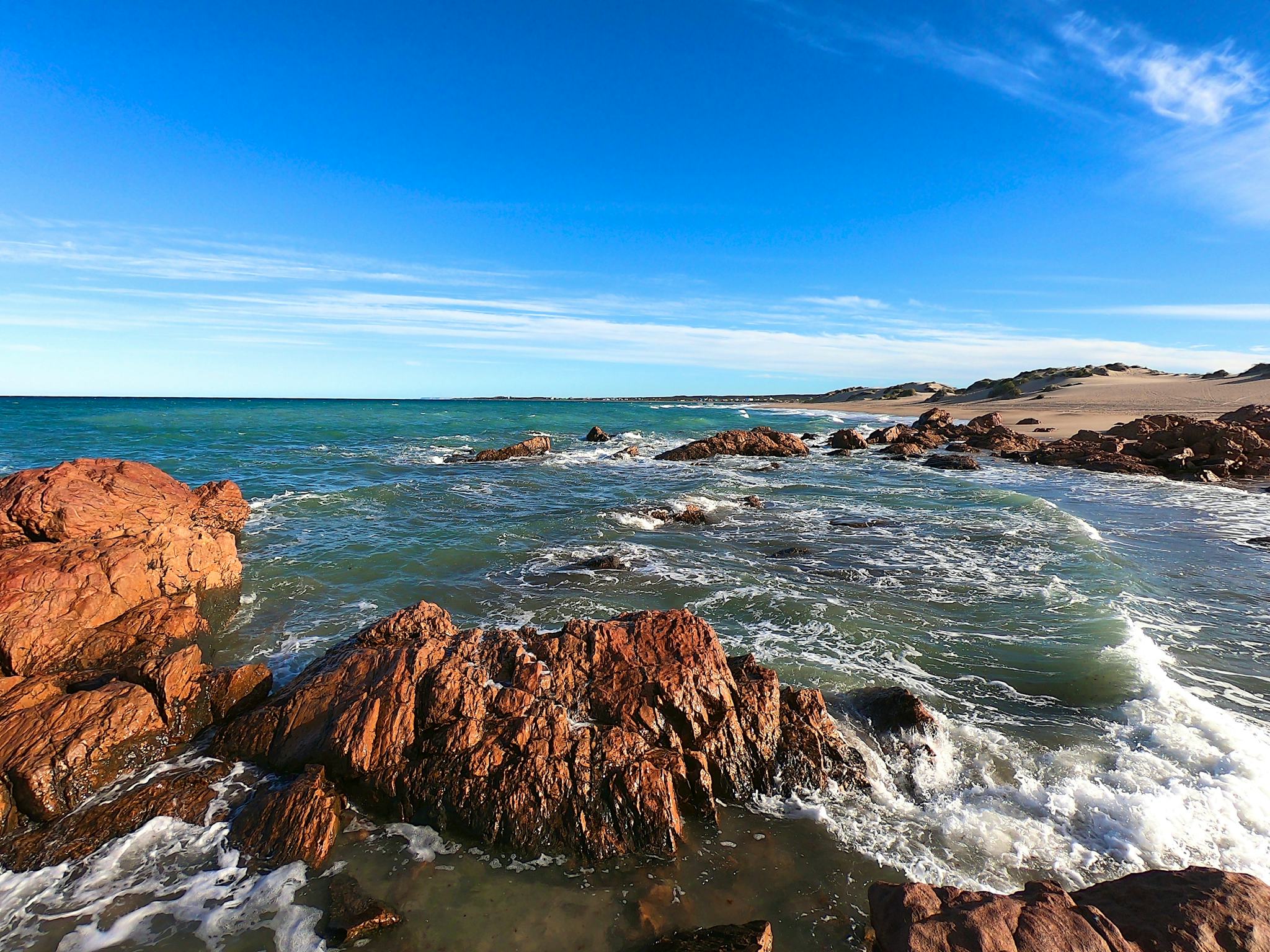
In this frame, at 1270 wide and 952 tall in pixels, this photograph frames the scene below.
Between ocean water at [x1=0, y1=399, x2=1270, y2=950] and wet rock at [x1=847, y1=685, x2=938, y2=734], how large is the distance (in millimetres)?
309

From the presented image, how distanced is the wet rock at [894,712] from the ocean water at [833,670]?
12.2 inches

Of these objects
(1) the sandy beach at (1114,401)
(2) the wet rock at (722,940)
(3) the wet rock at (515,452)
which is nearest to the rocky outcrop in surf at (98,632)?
(2) the wet rock at (722,940)

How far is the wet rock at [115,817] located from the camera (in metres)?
4.70

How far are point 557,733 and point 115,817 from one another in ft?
12.4

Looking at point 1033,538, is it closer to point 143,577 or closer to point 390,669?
point 390,669

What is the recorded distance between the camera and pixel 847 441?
3562cm

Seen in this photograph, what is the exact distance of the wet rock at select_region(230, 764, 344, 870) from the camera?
4.68 metres

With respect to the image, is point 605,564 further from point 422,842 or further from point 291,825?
point 291,825

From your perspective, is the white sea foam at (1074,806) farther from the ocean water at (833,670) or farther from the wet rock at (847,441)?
the wet rock at (847,441)

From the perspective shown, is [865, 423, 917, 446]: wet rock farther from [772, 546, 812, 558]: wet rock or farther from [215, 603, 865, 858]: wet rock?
[215, 603, 865, 858]: wet rock

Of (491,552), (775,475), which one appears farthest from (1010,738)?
(775,475)

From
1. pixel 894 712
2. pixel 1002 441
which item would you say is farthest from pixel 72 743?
pixel 1002 441

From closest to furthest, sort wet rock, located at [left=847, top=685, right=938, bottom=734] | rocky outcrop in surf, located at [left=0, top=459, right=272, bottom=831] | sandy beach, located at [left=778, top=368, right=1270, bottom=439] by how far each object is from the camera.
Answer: rocky outcrop in surf, located at [left=0, top=459, right=272, bottom=831] → wet rock, located at [left=847, top=685, right=938, bottom=734] → sandy beach, located at [left=778, top=368, right=1270, bottom=439]

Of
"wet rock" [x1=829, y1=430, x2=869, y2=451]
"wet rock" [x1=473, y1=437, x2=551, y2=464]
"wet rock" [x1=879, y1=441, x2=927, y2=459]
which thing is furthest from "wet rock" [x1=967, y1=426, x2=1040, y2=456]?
"wet rock" [x1=473, y1=437, x2=551, y2=464]
